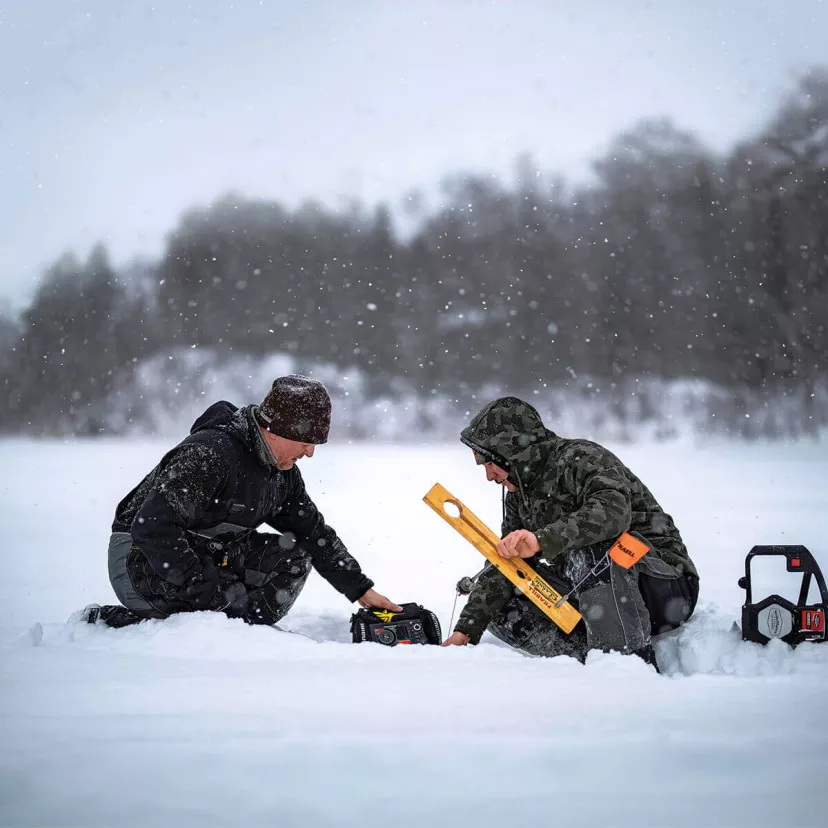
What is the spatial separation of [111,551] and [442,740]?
1640mm

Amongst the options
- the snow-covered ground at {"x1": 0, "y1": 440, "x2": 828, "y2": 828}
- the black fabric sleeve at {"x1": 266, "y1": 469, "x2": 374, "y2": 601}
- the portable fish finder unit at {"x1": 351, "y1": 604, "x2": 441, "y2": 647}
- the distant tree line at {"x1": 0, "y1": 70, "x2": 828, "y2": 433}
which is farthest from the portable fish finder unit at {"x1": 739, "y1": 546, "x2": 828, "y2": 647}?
the distant tree line at {"x1": 0, "y1": 70, "x2": 828, "y2": 433}

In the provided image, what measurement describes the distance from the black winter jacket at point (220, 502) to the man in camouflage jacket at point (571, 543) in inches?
22.8

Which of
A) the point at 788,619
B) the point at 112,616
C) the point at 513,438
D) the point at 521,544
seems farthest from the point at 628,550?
the point at 112,616

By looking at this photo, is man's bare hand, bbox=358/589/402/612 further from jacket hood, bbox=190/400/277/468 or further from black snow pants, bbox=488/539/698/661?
jacket hood, bbox=190/400/277/468

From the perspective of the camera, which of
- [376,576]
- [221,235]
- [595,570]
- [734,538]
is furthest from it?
[221,235]

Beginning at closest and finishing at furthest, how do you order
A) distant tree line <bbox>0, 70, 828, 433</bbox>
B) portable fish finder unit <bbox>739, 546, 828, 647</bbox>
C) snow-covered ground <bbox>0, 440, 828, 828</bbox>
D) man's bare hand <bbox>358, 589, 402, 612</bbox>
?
snow-covered ground <bbox>0, 440, 828, 828</bbox> → portable fish finder unit <bbox>739, 546, 828, 647</bbox> → man's bare hand <bbox>358, 589, 402, 612</bbox> → distant tree line <bbox>0, 70, 828, 433</bbox>

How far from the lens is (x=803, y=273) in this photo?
20656 mm

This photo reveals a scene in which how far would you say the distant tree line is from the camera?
794 inches

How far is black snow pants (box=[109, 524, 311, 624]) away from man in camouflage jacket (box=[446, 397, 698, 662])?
70cm

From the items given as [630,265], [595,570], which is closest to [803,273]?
[630,265]

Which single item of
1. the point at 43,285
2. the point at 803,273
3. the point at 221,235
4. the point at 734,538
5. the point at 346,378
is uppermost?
the point at 221,235

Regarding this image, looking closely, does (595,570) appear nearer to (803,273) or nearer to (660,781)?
(660,781)

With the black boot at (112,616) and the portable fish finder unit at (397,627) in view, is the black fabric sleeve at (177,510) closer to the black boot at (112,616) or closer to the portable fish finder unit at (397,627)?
the black boot at (112,616)

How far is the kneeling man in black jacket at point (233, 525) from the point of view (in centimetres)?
275
